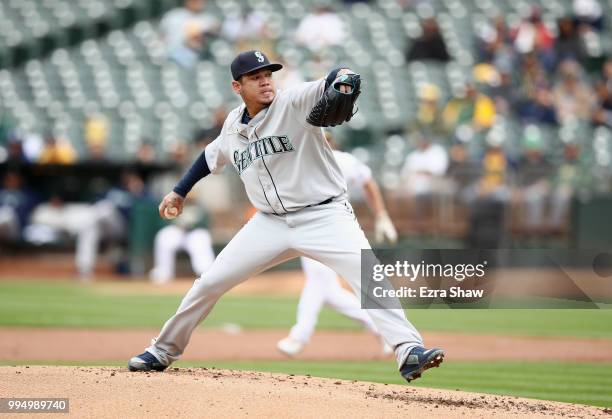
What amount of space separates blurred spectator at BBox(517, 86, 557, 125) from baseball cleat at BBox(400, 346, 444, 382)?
12.7 meters

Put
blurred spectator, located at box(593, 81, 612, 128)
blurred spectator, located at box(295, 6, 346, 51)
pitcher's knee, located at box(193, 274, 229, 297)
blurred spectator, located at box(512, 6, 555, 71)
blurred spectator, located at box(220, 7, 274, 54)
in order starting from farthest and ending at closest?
blurred spectator, located at box(295, 6, 346, 51), blurred spectator, located at box(220, 7, 274, 54), blurred spectator, located at box(512, 6, 555, 71), blurred spectator, located at box(593, 81, 612, 128), pitcher's knee, located at box(193, 274, 229, 297)

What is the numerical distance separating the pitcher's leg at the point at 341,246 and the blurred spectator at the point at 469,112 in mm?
10981

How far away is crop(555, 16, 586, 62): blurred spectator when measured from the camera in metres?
19.2

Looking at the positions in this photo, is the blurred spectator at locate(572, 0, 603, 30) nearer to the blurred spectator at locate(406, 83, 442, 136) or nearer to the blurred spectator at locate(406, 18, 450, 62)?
the blurred spectator at locate(406, 18, 450, 62)

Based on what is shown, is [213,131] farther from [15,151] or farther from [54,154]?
[15,151]

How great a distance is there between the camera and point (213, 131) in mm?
16453

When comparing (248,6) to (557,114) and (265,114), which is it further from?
(265,114)

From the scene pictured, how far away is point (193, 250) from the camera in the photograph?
13742 millimetres

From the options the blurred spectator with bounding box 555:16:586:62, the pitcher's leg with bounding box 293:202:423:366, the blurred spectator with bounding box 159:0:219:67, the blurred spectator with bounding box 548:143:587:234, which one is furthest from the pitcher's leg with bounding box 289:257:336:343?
the blurred spectator with bounding box 555:16:586:62

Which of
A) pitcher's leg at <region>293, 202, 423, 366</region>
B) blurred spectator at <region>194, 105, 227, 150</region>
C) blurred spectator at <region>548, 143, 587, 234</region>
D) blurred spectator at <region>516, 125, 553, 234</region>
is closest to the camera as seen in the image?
pitcher's leg at <region>293, 202, 423, 366</region>

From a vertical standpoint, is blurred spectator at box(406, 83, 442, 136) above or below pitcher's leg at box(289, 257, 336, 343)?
above

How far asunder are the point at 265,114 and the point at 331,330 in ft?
19.5

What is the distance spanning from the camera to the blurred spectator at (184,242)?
13664 millimetres

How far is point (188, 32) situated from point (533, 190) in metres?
7.21
